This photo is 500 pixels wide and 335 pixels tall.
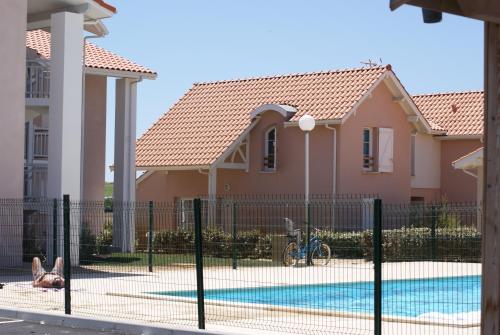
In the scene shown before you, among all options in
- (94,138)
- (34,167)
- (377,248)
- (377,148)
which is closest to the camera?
(377,248)

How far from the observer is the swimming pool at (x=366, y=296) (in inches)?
556

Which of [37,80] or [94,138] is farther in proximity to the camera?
[94,138]

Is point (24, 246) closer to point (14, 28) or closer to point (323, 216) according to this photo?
point (14, 28)

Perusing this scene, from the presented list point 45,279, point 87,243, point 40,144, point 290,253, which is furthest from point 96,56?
point 45,279

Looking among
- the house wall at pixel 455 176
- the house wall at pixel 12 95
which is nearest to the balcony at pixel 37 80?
the house wall at pixel 12 95

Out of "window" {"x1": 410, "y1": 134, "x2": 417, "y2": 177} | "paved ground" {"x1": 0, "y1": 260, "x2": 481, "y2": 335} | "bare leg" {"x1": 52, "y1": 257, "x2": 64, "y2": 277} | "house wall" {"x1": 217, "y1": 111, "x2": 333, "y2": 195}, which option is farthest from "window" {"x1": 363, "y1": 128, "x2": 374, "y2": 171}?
"bare leg" {"x1": 52, "y1": 257, "x2": 64, "y2": 277}

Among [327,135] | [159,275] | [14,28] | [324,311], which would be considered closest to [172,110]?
[327,135]

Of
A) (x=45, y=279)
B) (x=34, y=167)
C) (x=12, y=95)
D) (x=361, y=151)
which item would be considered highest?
(x=12, y=95)

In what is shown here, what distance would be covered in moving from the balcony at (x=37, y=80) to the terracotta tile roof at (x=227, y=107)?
397 inches

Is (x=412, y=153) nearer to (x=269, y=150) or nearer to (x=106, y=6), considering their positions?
(x=269, y=150)

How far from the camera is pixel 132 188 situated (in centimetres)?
3272

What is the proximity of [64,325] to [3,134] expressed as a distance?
10.6 m

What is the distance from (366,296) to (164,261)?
13.6 ft

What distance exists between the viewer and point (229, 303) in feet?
53.3
